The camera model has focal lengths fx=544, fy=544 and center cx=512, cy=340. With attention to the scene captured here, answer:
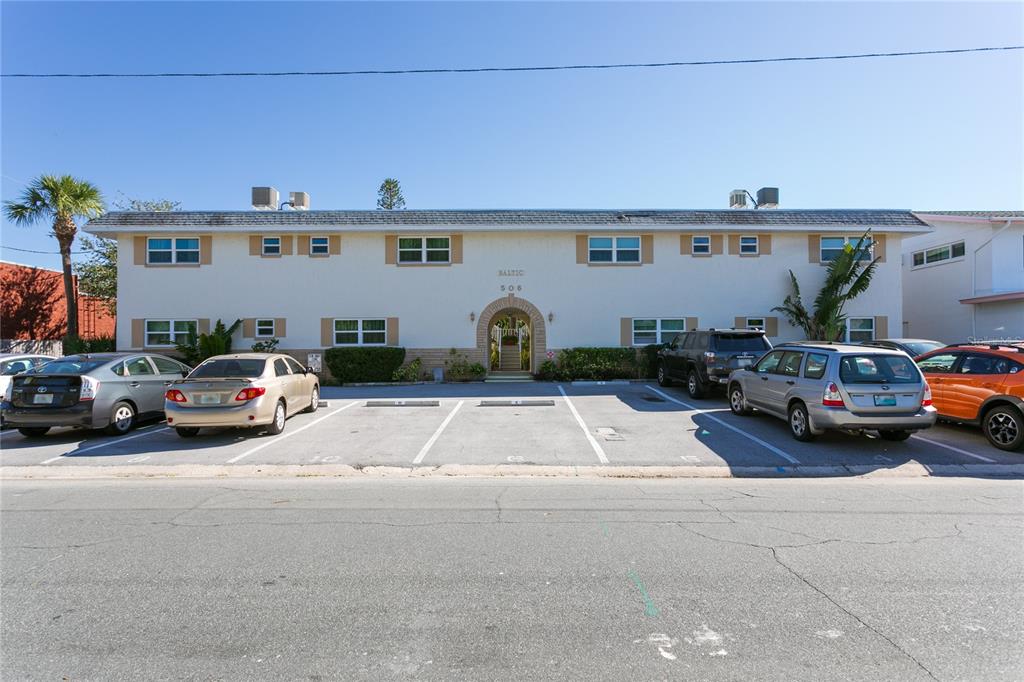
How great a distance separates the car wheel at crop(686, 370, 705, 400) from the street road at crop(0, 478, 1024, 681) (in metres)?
7.33

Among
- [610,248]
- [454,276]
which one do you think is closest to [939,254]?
[610,248]

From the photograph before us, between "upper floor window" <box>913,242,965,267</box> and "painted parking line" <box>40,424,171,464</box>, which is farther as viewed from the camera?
"upper floor window" <box>913,242,965,267</box>

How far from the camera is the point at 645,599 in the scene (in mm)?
3850

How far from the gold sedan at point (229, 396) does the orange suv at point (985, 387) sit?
12.3 metres

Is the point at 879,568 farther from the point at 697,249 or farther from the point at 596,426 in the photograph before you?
the point at 697,249

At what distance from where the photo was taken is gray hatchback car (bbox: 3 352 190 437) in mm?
9727

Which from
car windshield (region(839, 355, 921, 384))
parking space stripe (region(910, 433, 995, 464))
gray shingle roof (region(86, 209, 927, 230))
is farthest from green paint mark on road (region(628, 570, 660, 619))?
gray shingle roof (region(86, 209, 927, 230))

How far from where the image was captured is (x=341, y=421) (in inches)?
464

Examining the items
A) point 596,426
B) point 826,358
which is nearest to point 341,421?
point 596,426

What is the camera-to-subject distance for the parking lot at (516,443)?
859 centimetres

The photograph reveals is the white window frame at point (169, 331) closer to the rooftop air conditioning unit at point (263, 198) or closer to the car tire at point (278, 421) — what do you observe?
the rooftop air conditioning unit at point (263, 198)

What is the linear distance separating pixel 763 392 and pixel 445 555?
8.02 meters

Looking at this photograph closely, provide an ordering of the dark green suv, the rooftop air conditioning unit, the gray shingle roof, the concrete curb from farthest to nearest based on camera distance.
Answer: the rooftop air conditioning unit < the gray shingle roof < the dark green suv < the concrete curb

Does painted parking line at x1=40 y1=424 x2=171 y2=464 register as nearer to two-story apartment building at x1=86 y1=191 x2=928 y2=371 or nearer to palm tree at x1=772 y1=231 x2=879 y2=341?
two-story apartment building at x1=86 y1=191 x2=928 y2=371
